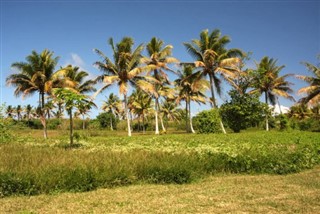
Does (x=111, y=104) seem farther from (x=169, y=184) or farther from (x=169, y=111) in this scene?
(x=169, y=184)

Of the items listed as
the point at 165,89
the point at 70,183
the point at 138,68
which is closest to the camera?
the point at 70,183

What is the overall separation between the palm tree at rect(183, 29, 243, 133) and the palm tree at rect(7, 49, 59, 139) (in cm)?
1459

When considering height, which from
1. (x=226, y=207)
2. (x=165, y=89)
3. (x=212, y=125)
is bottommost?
(x=226, y=207)

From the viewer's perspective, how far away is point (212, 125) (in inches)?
1271

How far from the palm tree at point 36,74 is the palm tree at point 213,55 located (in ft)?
A: 47.9

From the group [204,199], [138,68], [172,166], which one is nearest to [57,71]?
[138,68]

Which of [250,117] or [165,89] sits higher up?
[165,89]

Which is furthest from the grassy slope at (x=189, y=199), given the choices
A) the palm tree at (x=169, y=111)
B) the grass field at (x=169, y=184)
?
the palm tree at (x=169, y=111)

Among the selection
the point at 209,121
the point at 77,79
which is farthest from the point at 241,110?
the point at 77,79

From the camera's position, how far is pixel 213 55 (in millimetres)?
30875

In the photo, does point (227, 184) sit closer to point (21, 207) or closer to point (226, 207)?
point (226, 207)

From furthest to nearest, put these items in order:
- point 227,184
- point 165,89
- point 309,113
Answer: point 309,113 < point 165,89 < point 227,184

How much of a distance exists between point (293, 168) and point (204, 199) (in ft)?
16.1

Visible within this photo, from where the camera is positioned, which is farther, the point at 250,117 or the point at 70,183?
the point at 250,117
